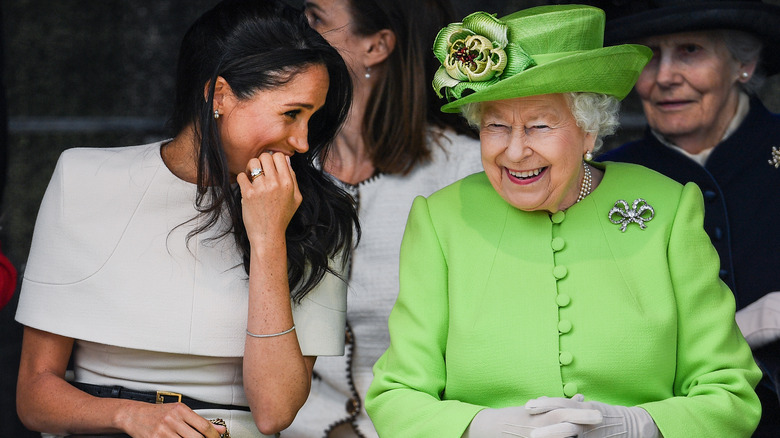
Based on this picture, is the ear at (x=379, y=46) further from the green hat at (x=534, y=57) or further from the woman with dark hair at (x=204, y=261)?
the green hat at (x=534, y=57)

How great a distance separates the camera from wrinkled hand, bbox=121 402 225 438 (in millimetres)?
2992

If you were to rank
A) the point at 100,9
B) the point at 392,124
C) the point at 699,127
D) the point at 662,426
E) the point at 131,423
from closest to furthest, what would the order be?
1. the point at 662,426
2. the point at 131,423
3. the point at 699,127
4. the point at 392,124
5. the point at 100,9

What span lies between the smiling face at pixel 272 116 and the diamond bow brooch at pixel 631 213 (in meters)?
0.89

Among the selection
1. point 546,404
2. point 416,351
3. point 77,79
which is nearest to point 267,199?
point 416,351

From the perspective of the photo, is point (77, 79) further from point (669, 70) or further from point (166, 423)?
point (669, 70)

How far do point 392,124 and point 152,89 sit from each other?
4.62ft

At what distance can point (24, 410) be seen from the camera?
3.22 metres

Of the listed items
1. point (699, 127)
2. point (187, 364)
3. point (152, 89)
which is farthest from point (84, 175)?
point (699, 127)

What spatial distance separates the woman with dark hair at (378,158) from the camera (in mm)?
4035

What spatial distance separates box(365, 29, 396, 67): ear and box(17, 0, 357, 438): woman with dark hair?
812 millimetres

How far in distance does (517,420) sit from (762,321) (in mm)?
1130

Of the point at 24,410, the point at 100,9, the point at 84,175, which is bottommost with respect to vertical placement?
the point at 24,410

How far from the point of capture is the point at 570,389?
9.23 feet

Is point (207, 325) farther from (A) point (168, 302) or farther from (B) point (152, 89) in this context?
(B) point (152, 89)
